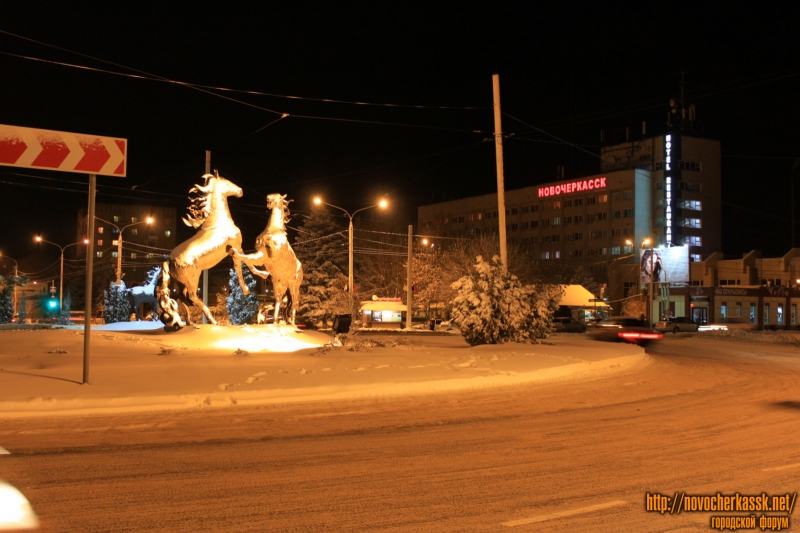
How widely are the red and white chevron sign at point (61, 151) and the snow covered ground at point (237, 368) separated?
→ 3.91 meters

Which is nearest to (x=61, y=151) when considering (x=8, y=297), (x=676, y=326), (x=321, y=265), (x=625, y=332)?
(x=625, y=332)

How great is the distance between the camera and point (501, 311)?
22.8 m

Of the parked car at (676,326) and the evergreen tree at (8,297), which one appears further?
the parked car at (676,326)

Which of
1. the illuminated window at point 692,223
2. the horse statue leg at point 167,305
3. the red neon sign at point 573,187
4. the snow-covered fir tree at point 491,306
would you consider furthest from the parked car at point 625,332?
the red neon sign at point 573,187

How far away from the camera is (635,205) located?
327ft

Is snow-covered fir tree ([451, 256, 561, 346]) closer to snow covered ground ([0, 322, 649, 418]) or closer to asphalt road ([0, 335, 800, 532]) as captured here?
snow covered ground ([0, 322, 649, 418])

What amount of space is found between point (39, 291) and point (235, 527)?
9040 centimetres

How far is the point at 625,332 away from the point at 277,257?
2141 cm

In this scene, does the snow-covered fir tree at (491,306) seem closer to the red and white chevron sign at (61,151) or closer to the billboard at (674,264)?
the red and white chevron sign at (61,151)

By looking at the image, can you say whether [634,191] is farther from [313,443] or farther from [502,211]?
[313,443]

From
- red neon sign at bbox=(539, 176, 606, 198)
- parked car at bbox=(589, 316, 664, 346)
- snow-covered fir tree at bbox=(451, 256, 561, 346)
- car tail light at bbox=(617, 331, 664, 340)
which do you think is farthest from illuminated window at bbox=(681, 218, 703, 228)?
snow-covered fir tree at bbox=(451, 256, 561, 346)

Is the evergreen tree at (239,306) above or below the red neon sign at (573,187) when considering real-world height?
below

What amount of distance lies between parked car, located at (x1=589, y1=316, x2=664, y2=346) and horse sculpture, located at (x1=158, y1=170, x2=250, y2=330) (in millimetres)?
22493

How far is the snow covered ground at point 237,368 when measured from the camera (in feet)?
39.2
